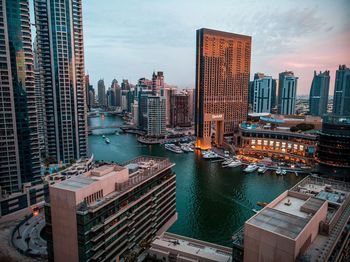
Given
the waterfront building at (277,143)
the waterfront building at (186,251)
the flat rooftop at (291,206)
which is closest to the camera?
the flat rooftop at (291,206)

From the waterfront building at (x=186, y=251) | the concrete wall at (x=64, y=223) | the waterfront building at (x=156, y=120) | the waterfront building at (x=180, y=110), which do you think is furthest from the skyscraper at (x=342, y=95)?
the concrete wall at (x=64, y=223)

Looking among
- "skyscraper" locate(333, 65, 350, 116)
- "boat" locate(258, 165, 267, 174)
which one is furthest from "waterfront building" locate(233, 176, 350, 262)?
"skyscraper" locate(333, 65, 350, 116)

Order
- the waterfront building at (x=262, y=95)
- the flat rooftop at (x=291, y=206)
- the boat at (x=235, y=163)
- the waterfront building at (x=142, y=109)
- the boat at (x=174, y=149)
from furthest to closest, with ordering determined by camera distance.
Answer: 1. the waterfront building at (x=262, y=95)
2. the waterfront building at (x=142, y=109)
3. the boat at (x=174, y=149)
4. the boat at (x=235, y=163)
5. the flat rooftop at (x=291, y=206)

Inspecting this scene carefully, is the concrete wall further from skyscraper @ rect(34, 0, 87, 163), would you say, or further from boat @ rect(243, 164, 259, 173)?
boat @ rect(243, 164, 259, 173)

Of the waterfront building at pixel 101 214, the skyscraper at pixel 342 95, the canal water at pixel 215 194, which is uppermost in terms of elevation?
the skyscraper at pixel 342 95

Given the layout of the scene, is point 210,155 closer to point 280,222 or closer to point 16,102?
point 16,102

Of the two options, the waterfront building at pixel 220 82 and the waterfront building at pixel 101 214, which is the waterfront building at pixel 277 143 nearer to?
the waterfront building at pixel 220 82

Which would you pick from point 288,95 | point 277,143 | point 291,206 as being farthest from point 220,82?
point 288,95

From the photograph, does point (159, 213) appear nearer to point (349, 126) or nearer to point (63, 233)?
point (63, 233)
